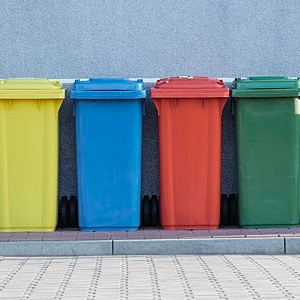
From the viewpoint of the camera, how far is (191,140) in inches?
383

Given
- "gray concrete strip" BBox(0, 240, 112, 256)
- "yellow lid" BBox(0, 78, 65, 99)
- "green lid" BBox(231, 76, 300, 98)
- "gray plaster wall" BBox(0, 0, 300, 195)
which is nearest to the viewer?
"gray concrete strip" BBox(0, 240, 112, 256)

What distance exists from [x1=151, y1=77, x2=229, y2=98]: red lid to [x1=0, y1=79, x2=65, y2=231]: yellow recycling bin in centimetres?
89

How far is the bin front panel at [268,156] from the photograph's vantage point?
9.72 metres

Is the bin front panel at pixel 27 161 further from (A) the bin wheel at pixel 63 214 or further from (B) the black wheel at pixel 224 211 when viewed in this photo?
(B) the black wheel at pixel 224 211

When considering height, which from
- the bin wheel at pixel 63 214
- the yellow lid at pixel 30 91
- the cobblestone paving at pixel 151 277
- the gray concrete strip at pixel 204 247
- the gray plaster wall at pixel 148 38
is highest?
the gray plaster wall at pixel 148 38

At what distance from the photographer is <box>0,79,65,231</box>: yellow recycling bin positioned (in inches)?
378

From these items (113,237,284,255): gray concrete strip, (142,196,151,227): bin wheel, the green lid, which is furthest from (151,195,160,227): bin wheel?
the green lid

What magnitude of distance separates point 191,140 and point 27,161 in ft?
4.88

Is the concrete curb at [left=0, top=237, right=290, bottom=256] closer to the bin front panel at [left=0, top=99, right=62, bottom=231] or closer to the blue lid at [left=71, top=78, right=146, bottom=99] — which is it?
the bin front panel at [left=0, top=99, right=62, bottom=231]

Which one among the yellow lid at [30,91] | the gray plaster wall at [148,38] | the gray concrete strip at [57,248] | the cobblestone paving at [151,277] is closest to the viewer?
the cobblestone paving at [151,277]

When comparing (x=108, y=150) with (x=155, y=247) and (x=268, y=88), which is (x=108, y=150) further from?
(x=268, y=88)

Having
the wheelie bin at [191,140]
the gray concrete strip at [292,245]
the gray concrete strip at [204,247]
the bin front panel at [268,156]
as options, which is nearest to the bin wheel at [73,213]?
the wheelie bin at [191,140]

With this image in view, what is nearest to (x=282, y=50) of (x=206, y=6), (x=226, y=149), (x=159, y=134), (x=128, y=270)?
(x=206, y=6)

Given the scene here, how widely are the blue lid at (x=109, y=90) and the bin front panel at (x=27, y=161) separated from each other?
0.22 metres
